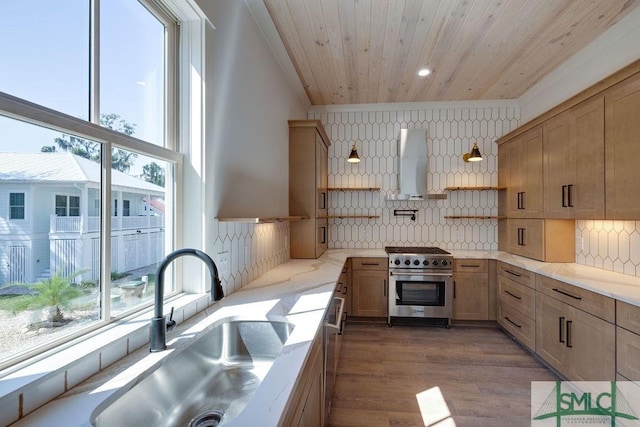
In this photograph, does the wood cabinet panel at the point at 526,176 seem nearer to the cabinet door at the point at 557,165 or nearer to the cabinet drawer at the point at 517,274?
the cabinet door at the point at 557,165

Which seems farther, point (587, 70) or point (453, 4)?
point (587, 70)

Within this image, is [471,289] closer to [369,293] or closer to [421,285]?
[421,285]

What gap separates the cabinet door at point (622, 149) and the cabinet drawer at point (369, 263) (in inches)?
82.6

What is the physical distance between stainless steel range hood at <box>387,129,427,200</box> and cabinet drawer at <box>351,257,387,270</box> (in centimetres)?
82

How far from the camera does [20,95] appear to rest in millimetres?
850

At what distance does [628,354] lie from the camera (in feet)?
5.96

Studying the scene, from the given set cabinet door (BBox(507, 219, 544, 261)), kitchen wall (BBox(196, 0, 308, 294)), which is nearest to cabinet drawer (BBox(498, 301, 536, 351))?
cabinet door (BBox(507, 219, 544, 261))

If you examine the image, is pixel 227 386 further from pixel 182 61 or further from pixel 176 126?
pixel 182 61

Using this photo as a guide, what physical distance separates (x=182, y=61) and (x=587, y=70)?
141 inches

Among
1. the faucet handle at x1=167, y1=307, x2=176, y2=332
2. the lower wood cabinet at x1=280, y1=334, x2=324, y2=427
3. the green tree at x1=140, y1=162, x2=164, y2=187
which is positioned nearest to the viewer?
the lower wood cabinet at x1=280, y1=334, x2=324, y2=427

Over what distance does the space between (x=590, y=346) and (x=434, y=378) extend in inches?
43.9

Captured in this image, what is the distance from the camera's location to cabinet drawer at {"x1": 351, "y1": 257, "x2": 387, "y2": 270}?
3709 mm

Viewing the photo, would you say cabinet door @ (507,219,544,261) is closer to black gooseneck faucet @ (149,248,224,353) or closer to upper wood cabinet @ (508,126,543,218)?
upper wood cabinet @ (508,126,543,218)

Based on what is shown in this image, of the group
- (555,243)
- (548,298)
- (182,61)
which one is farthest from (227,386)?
(555,243)
